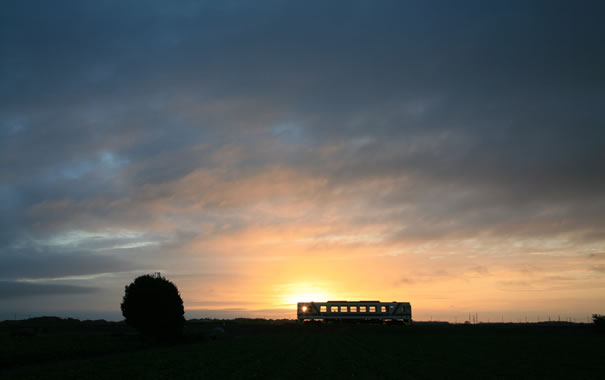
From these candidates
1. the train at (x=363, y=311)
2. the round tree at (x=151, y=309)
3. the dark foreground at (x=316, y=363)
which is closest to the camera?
the dark foreground at (x=316, y=363)

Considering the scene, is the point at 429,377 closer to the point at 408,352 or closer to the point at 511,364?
the point at 511,364

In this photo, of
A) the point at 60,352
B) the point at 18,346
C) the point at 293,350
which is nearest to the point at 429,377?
the point at 293,350

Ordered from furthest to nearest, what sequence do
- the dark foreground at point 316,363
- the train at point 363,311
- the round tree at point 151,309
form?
the train at point 363,311, the round tree at point 151,309, the dark foreground at point 316,363

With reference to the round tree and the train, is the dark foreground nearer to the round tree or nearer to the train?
the round tree

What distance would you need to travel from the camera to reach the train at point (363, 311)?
83.9m

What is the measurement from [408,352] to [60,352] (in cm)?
3005

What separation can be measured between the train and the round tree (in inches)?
1297

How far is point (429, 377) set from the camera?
24188 mm

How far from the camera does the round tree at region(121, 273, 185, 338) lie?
57812 mm

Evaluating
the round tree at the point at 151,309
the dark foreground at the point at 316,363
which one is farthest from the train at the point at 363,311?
the dark foreground at the point at 316,363

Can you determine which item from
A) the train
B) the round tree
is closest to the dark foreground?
the round tree

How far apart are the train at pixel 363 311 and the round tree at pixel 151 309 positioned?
108 feet

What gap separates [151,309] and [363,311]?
4164 cm

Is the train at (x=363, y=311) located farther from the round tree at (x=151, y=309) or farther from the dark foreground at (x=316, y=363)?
the dark foreground at (x=316, y=363)
